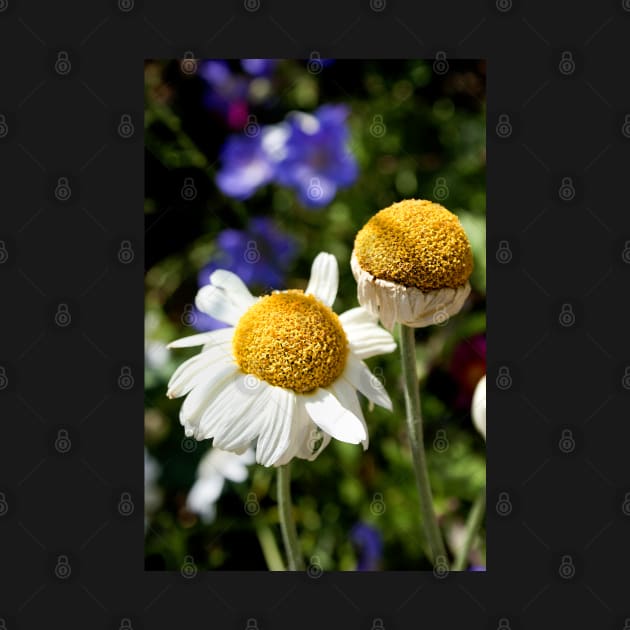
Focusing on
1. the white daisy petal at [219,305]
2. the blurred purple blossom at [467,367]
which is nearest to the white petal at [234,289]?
the white daisy petal at [219,305]

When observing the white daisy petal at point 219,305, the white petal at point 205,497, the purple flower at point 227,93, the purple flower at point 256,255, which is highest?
the purple flower at point 227,93

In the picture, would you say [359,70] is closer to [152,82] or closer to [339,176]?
[339,176]

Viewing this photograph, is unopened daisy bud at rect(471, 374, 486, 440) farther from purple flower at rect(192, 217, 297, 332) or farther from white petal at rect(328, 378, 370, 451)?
purple flower at rect(192, 217, 297, 332)

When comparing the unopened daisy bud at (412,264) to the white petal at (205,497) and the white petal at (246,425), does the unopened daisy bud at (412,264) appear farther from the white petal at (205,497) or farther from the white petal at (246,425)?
the white petal at (205,497)

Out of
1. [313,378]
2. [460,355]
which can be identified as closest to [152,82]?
[460,355]

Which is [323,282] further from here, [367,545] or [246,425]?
[367,545]

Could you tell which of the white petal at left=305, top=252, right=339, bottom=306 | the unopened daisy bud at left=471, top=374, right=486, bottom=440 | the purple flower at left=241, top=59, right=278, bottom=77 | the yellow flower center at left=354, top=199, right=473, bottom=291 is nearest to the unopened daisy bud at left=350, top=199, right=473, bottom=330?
the yellow flower center at left=354, top=199, right=473, bottom=291

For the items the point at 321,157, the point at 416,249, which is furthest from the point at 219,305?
the point at 321,157
